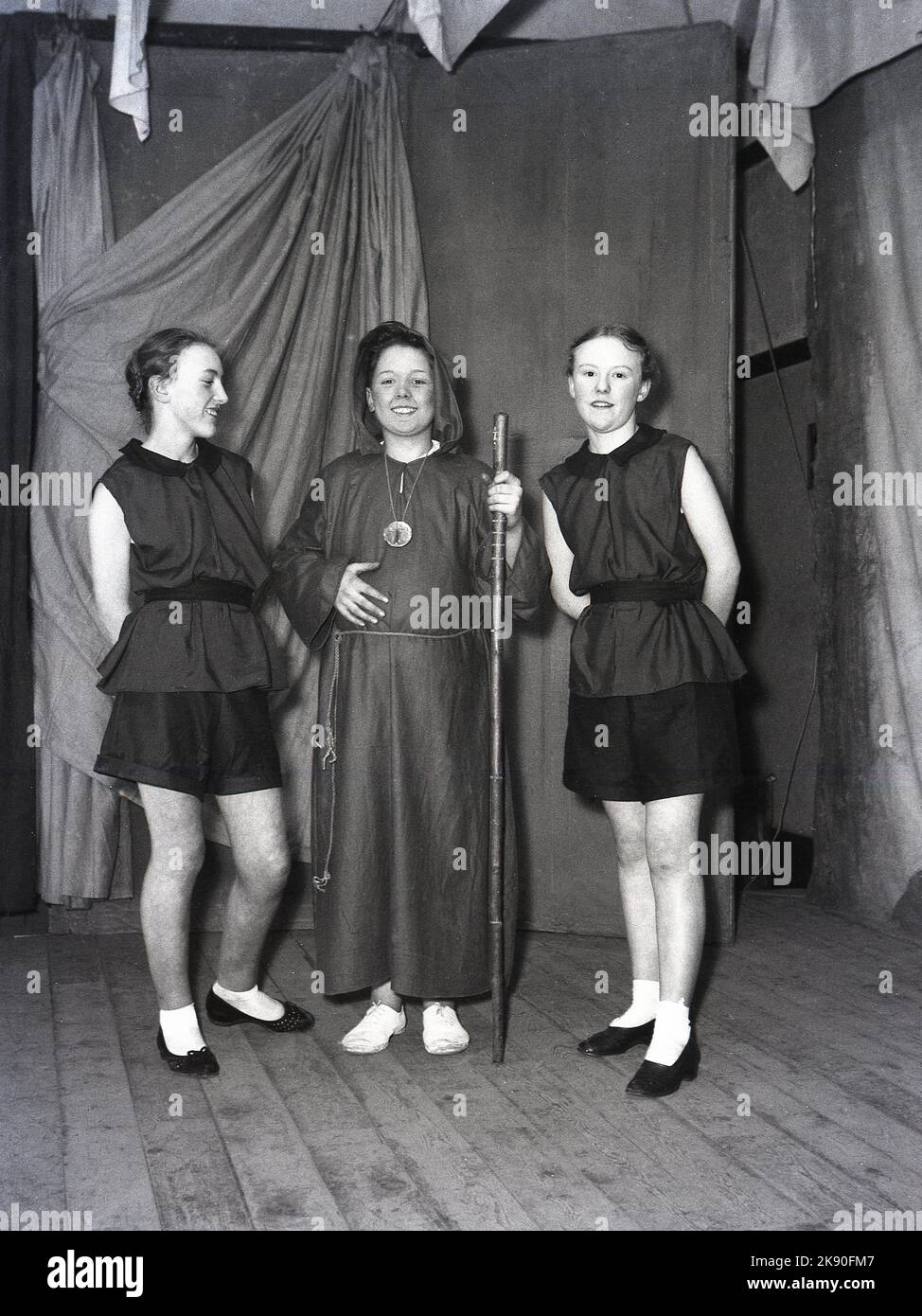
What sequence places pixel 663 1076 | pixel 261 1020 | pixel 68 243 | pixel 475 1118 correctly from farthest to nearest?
pixel 68 243, pixel 261 1020, pixel 663 1076, pixel 475 1118

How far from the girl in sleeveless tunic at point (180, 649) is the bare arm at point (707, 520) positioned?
93 cm

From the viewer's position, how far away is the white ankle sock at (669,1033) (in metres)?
2.66

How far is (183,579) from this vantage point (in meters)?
2.78

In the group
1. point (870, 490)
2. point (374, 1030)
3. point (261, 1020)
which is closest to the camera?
point (374, 1030)

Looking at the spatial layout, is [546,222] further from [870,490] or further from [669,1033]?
[669,1033]

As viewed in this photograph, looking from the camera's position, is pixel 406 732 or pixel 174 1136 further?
pixel 406 732

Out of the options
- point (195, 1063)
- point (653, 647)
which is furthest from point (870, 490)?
point (195, 1063)

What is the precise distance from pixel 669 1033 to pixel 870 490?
215cm

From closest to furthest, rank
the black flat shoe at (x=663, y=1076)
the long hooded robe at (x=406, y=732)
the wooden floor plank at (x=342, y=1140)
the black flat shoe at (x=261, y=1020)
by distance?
1. the wooden floor plank at (x=342, y=1140)
2. the black flat shoe at (x=663, y=1076)
3. the long hooded robe at (x=406, y=732)
4. the black flat shoe at (x=261, y=1020)

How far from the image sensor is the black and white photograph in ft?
8.07

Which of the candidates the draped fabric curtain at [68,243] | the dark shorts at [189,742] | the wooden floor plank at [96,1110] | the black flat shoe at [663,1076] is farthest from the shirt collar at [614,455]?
the draped fabric curtain at [68,243]

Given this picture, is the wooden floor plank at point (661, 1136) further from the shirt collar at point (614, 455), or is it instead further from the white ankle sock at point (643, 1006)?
the shirt collar at point (614, 455)
